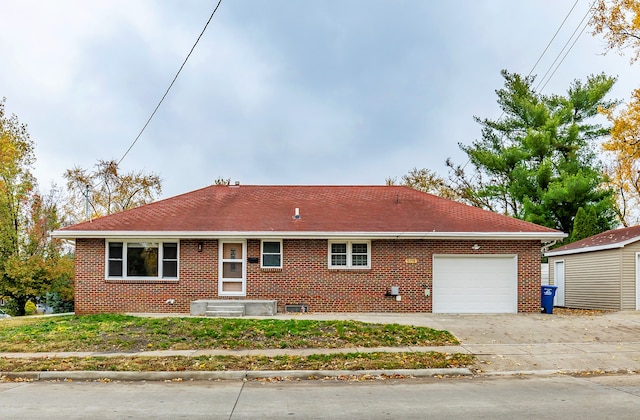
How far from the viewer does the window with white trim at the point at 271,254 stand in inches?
760

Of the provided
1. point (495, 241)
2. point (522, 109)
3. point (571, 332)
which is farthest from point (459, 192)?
point (571, 332)

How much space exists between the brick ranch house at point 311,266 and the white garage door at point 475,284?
34mm

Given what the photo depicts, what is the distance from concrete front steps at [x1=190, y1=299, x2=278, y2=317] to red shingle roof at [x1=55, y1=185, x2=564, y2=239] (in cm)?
237

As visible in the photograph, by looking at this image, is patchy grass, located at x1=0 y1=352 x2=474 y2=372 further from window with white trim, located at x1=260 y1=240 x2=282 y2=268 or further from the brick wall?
window with white trim, located at x1=260 y1=240 x2=282 y2=268

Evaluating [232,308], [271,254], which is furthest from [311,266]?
[232,308]

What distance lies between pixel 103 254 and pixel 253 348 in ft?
29.5

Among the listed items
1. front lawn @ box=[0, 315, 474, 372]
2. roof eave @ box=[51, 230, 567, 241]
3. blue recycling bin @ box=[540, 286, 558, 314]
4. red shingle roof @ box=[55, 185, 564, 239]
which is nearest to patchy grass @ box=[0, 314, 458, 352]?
front lawn @ box=[0, 315, 474, 372]

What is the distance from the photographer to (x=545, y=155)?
123ft

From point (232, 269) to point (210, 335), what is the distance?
608cm

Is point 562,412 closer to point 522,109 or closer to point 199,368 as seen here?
point 199,368

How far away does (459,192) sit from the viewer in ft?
151

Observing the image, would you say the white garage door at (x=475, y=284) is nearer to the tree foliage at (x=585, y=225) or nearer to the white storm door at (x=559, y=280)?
the white storm door at (x=559, y=280)

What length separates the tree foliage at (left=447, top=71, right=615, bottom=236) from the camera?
3431cm

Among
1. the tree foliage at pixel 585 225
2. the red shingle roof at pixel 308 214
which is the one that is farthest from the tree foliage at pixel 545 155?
the red shingle roof at pixel 308 214
